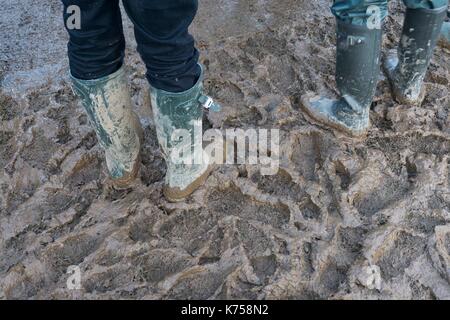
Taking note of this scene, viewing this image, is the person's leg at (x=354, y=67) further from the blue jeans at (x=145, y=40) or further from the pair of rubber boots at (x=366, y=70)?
the blue jeans at (x=145, y=40)

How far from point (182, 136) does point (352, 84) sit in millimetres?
593

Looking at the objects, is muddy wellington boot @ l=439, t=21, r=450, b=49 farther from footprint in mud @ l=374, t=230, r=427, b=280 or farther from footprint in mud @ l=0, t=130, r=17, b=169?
footprint in mud @ l=0, t=130, r=17, b=169

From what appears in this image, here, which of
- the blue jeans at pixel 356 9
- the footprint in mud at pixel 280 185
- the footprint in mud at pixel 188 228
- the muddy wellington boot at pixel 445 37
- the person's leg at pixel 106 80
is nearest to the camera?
the person's leg at pixel 106 80

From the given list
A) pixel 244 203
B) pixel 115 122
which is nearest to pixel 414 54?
pixel 244 203

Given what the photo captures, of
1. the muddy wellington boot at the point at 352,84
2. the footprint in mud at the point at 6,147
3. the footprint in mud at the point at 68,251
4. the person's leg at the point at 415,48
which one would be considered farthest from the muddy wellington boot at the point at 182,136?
the person's leg at the point at 415,48

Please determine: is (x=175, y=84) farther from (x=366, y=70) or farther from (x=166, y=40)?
(x=366, y=70)

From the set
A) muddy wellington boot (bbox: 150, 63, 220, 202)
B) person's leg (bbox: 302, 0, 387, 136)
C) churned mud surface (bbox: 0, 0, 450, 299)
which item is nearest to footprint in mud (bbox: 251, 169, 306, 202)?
churned mud surface (bbox: 0, 0, 450, 299)

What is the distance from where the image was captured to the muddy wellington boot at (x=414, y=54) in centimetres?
164

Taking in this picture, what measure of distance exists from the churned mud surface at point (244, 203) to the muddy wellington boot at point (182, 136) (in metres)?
0.05

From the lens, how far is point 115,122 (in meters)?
1.56

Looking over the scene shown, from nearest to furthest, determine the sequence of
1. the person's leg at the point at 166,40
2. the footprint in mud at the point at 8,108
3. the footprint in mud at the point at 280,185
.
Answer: the person's leg at the point at 166,40, the footprint in mud at the point at 280,185, the footprint in mud at the point at 8,108

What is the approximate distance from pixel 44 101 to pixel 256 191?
0.93 m

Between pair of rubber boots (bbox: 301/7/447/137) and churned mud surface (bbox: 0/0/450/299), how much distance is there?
5 cm

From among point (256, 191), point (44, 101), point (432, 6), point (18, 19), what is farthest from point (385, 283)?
point (18, 19)
